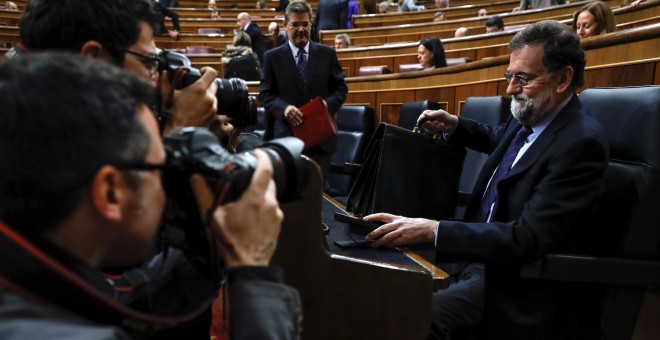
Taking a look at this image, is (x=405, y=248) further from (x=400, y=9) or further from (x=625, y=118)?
(x=400, y=9)

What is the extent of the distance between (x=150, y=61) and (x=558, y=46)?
2.13 ft

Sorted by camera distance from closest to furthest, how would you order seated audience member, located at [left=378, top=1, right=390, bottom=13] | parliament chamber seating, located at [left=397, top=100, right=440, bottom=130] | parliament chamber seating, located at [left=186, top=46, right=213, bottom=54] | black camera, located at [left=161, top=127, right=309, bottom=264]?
black camera, located at [left=161, top=127, right=309, bottom=264] < parliament chamber seating, located at [left=397, top=100, right=440, bottom=130] < parliament chamber seating, located at [left=186, top=46, right=213, bottom=54] < seated audience member, located at [left=378, top=1, right=390, bottom=13]

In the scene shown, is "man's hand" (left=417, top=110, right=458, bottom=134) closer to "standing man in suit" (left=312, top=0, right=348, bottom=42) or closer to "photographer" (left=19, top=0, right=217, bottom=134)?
"photographer" (left=19, top=0, right=217, bottom=134)

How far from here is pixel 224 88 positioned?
73 centimetres

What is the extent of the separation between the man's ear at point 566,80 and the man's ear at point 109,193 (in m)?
0.76

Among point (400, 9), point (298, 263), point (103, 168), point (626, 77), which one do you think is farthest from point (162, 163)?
point (400, 9)

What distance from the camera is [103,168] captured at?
1.05 feet

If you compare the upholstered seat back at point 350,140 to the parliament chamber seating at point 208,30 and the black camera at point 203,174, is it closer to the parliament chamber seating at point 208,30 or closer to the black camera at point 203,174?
the black camera at point 203,174

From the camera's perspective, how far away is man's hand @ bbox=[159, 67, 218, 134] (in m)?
0.62

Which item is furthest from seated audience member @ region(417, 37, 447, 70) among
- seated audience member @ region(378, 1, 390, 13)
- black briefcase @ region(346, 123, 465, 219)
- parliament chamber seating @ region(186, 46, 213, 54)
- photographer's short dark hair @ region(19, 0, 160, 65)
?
seated audience member @ region(378, 1, 390, 13)

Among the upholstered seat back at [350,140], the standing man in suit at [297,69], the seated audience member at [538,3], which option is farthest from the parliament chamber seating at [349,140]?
the seated audience member at [538,3]

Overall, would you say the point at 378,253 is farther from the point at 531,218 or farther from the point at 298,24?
the point at 298,24

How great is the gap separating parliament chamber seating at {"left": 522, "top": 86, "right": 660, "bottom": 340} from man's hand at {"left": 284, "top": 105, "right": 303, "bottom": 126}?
2.57 ft

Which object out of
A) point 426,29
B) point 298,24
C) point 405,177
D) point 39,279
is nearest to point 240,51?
point 298,24
